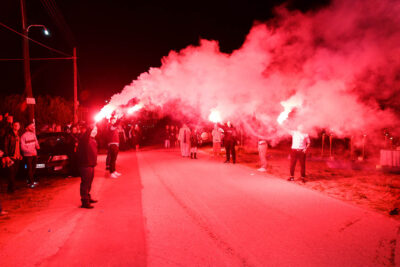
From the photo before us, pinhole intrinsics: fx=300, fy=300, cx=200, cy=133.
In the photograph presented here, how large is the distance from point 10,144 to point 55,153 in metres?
2.99

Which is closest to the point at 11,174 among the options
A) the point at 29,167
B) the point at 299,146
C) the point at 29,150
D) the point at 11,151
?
the point at 11,151

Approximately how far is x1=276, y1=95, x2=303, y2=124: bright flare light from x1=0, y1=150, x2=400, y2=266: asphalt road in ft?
13.0

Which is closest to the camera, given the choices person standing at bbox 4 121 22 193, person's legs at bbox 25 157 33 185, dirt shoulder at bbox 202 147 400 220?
dirt shoulder at bbox 202 147 400 220

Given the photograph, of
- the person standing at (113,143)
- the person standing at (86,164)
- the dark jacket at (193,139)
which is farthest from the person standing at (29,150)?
the dark jacket at (193,139)

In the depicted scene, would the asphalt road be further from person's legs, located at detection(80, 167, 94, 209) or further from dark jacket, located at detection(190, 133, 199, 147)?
dark jacket, located at detection(190, 133, 199, 147)

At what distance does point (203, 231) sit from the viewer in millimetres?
5223

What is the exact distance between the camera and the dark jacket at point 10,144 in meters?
8.16

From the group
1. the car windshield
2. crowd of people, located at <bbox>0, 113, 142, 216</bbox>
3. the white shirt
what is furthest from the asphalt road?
the car windshield

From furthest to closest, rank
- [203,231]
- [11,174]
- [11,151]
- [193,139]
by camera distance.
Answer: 1. [193,139]
2. [11,174]
3. [11,151]
4. [203,231]

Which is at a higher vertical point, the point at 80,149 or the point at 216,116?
the point at 216,116

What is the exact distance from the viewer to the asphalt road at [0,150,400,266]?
165 inches

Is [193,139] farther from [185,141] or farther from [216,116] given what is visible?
[216,116]

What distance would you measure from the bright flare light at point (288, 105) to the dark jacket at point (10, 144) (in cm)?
895

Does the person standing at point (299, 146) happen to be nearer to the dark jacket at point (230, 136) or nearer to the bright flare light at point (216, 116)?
the dark jacket at point (230, 136)
